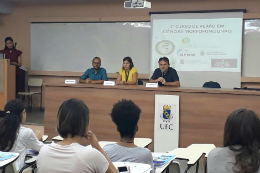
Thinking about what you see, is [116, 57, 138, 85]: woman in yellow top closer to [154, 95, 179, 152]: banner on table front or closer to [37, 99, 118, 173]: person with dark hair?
[154, 95, 179, 152]: banner on table front

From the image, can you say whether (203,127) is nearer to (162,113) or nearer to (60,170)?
(162,113)

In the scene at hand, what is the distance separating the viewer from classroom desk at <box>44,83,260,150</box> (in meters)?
4.54

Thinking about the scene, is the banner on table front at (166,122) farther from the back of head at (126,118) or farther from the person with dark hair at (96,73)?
the back of head at (126,118)

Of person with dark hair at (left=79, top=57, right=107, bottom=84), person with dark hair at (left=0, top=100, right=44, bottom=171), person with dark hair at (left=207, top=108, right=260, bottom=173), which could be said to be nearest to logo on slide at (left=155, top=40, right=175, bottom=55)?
person with dark hair at (left=79, top=57, right=107, bottom=84)

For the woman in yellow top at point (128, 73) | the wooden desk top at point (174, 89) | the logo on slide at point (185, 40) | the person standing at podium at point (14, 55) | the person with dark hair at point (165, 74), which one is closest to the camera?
the wooden desk top at point (174, 89)

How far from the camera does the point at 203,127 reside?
4.63m

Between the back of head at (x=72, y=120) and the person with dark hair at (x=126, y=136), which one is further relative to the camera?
the person with dark hair at (x=126, y=136)

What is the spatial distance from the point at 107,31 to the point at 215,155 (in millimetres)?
6448

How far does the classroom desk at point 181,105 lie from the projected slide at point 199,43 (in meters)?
2.71

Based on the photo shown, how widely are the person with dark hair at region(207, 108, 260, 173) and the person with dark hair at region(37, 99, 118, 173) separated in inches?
24.4

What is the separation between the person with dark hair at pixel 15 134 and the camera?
298 cm

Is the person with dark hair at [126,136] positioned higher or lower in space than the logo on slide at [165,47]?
lower

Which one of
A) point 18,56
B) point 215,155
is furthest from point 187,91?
point 18,56

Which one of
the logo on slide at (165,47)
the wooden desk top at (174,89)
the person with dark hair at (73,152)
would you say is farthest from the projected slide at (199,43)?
the person with dark hair at (73,152)
